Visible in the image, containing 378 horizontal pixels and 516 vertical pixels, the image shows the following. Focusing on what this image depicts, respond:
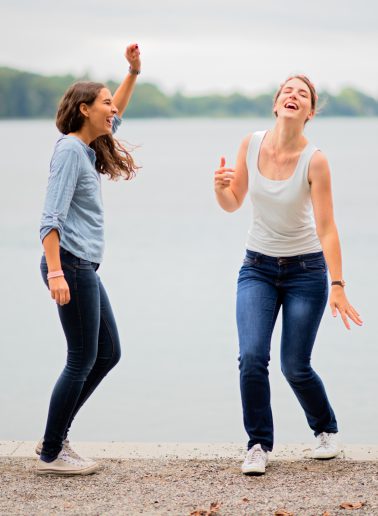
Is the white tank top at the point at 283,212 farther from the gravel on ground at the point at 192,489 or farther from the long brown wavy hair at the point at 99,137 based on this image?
the gravel on ground at the point at 192,489

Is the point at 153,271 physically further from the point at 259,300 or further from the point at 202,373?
the point at 259,300

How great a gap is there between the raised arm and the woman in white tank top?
2.16 feet

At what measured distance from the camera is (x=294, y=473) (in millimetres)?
4895

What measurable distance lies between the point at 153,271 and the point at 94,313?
8.65m

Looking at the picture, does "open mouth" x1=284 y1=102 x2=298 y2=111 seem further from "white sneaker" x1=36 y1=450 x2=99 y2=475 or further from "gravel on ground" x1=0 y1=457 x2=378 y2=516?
"white sneaker" x1=36 y1=450 x2=99 y2=475

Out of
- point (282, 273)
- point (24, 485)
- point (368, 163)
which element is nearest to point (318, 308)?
point (282, 273)

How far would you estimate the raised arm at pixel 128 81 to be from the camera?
527 cm

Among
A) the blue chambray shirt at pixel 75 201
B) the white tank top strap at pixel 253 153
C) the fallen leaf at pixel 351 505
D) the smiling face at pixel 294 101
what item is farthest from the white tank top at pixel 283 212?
the fallen leaf at pixel 351 505

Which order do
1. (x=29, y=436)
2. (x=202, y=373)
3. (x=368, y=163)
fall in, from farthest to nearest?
(x=368, y=163), (x=202, y=373), (x=29, y=436)

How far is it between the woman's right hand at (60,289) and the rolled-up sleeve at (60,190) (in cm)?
19

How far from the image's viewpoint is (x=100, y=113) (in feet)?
15.7

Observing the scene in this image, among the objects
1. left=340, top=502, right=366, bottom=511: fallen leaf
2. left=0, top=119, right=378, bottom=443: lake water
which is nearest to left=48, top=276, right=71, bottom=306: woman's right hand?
left=340, top=502, right=366, bottom=511: fallen leaf

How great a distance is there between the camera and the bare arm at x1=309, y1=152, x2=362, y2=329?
478cm

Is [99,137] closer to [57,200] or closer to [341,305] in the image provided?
[57,200]
